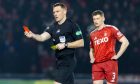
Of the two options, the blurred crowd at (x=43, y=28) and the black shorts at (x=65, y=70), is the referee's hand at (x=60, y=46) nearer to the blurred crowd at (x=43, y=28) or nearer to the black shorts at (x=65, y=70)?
the black shorts at (x=65, y=70)

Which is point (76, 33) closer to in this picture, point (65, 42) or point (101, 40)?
point (65, 42)

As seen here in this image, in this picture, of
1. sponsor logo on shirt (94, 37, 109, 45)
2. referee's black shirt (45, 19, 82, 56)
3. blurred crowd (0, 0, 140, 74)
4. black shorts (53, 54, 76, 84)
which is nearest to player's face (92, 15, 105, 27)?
sponsor logo on shirt (94, 37, 109, 45)

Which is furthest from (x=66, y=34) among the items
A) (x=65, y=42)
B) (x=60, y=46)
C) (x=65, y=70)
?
(x=65, y=70)

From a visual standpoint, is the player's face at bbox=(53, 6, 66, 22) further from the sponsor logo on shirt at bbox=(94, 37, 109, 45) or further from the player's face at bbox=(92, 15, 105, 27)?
the sponsor logo on shirt at bbox=(94, 37, 109, 45)

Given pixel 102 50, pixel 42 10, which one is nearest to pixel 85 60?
pixel 42 10

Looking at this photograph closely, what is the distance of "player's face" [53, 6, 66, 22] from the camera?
294 inches

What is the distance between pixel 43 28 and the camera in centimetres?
1625

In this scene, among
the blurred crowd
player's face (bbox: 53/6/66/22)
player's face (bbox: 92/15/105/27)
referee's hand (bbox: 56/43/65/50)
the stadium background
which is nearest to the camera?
referee's hand (bbox: 56/43/65/50)

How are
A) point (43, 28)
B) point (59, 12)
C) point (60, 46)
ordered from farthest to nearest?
point (43, 28) → point (59, 12) → point (60, 46)

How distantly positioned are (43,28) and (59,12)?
880 centimetres

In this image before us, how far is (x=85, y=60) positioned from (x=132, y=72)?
5.36ft

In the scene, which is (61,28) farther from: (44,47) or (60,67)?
(44,47)

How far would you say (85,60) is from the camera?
15.9m

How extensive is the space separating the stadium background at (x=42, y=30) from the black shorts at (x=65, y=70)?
7.49 meters
